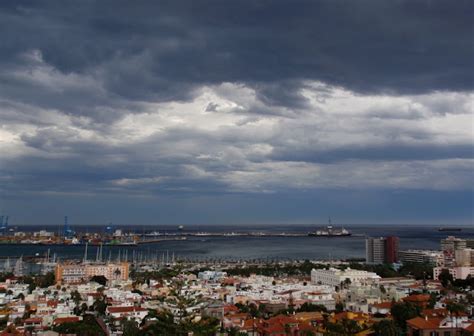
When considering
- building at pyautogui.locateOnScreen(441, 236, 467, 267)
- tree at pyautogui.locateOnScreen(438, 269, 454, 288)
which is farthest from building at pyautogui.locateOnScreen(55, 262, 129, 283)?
building at pyautogui.locateOnScreen(441, 236, 467, 267)

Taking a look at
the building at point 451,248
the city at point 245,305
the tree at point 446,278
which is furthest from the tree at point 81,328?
the building at point 451,248

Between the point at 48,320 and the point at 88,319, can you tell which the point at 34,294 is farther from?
the point at 88,319

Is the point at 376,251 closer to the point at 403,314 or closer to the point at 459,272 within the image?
the point at 459,272

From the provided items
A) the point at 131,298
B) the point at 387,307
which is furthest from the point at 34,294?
the point at 387,307

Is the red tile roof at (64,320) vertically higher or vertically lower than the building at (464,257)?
lower

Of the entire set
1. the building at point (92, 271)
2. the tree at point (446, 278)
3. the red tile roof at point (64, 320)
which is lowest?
the building at point (92, 271)

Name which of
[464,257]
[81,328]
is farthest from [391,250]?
[81,328]

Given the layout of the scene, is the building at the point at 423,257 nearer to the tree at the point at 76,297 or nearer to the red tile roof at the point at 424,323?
the red tile roof at the point at 424,323
